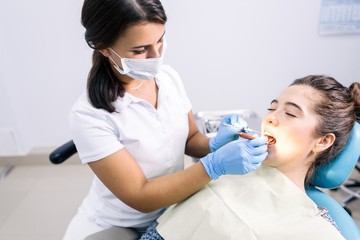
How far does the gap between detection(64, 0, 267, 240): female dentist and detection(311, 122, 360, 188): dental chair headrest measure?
0.28 meters

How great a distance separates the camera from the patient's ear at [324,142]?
1.04 metres

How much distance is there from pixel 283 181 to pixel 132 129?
1.86 feet

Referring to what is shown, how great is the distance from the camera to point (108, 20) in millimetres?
824

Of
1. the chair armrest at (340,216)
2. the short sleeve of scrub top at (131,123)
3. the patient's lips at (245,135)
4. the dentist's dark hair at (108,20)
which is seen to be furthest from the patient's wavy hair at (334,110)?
the dentist's dark hair at (108,20)

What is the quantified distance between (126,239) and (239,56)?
142cm

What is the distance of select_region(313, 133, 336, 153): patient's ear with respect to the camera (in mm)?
1044

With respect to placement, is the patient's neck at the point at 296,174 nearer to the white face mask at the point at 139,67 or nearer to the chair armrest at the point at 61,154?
the white face mask at the point at 139,67

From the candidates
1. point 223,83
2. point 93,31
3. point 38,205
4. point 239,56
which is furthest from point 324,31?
point 38,205

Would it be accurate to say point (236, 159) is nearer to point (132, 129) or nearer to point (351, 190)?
point (132, 129)

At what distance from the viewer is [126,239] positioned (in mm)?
1116

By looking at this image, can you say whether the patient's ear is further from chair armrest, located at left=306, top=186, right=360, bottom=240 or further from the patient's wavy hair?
chair armrest, located at left=306, top=186, right=360, bottom=240

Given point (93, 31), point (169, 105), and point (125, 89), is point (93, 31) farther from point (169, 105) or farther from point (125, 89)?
point (169, 105)

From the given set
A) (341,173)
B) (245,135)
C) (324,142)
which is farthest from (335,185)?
(245,135)

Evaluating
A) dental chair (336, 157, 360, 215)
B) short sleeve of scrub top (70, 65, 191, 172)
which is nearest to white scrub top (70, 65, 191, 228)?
short sleeve of scrub top (70, 65, 191, 172)
